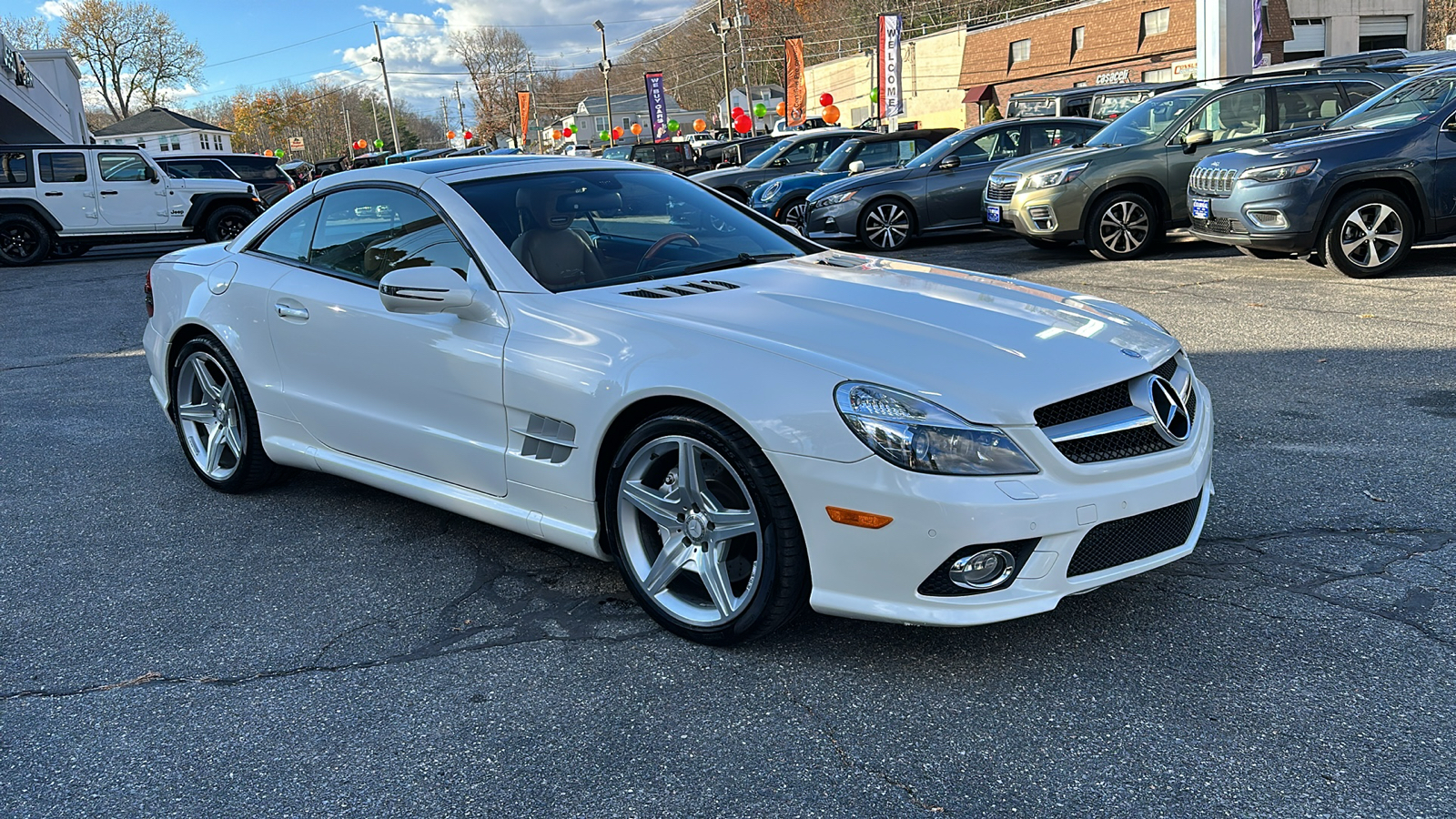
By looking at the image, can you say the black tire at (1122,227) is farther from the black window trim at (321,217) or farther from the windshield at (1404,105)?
the black window trim at (321,217)

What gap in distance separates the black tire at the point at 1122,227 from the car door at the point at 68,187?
16.1 metres

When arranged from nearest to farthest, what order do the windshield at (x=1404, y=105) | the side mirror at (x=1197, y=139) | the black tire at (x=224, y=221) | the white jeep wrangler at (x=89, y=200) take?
the windshield at (x=1404, y=105) < the side mirror at (x=1197, y=139) < the white jeep wrangler at (x=89, y=200) < the black tire at (x=224, y=221)

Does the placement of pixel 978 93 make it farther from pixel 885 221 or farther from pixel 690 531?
pixel 690 531

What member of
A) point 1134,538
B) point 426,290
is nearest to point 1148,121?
point 1134,538

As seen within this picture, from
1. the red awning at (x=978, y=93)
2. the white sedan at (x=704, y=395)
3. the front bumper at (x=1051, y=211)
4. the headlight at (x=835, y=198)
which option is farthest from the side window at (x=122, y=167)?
the red awning at (x=978, y=93)

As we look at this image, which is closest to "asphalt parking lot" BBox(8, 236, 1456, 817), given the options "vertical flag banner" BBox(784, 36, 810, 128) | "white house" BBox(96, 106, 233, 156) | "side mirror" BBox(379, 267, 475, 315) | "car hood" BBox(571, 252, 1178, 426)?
"car hood" BBox(571, 252, 1178, 426)

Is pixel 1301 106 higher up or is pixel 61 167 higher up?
pixel 61 167

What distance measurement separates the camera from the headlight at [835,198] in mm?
13422

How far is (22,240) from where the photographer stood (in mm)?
18422

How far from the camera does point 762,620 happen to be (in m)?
3.09

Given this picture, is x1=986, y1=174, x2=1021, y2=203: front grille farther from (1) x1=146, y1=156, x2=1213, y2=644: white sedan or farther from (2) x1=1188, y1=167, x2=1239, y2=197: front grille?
(1) x1=146, y1=156, x2=1213, y2=644: white sedan

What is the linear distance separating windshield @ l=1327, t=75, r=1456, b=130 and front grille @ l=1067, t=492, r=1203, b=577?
741 cm

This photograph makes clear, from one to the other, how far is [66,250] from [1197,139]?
61.3 ft

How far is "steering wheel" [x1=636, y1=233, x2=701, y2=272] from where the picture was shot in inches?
159
